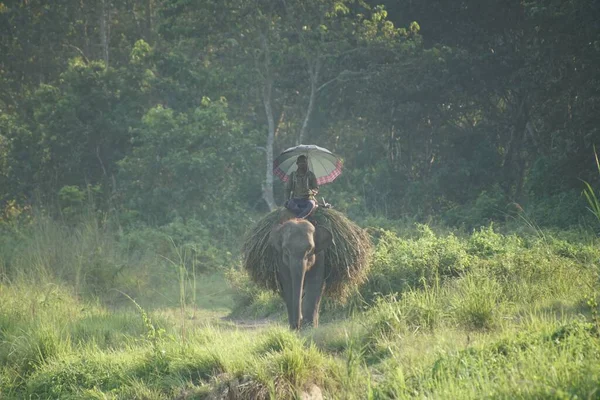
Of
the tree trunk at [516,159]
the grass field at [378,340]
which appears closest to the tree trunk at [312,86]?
the tree trunk at [516,159]

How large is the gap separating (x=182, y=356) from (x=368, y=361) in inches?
70.7

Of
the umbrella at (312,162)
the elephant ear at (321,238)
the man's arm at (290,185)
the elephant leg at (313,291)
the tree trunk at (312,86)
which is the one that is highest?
the tree trunk at (312,86)

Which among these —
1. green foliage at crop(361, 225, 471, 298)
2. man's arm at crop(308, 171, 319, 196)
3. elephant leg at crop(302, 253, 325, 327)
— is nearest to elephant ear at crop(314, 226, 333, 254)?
elephant leg at crop(302, 253, 325, 327)

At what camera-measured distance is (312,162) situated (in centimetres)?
1170

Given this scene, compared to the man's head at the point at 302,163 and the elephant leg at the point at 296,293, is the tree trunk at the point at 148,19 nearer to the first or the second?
the man's head at the point at 302,163

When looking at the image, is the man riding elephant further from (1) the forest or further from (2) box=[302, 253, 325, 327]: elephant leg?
(1) the forest

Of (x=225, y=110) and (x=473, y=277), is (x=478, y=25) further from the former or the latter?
(x=473, y=277)

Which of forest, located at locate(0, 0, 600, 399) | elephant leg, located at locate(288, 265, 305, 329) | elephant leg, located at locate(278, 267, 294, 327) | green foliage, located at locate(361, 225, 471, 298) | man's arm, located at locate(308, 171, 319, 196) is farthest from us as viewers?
forest, located at locate(0, 0, 600, 399)

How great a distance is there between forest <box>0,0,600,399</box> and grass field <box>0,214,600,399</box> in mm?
97

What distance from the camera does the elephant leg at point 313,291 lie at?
1059 cm

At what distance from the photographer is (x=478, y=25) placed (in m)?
24.2

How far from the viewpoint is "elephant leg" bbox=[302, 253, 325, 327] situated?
1059 centimetres

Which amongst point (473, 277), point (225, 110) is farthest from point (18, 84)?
point (473, 277)

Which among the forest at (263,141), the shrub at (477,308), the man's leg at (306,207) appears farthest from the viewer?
the forest at (263,141)
